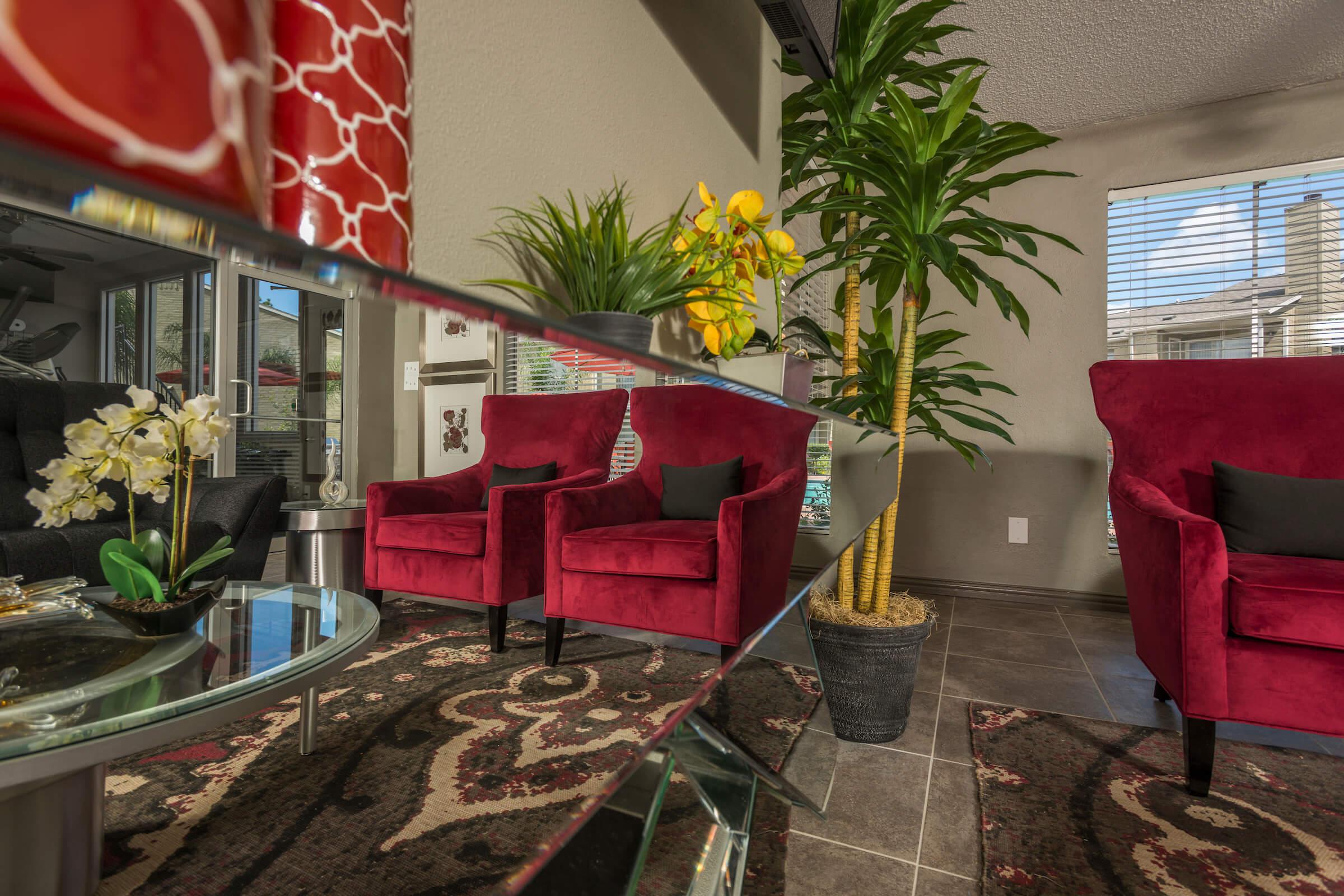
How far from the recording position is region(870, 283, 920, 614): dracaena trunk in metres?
1.81

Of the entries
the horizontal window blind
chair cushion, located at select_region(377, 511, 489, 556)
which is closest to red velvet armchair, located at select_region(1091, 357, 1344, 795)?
the horizontal window blind

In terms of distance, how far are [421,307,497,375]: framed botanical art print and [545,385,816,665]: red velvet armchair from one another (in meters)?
0.12

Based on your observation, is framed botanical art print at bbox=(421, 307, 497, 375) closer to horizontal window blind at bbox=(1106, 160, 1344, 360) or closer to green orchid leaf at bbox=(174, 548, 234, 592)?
green orchid leaf at bbox=(174, 548, 234, 592)

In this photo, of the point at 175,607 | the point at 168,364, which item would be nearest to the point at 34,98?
the point at 168,364

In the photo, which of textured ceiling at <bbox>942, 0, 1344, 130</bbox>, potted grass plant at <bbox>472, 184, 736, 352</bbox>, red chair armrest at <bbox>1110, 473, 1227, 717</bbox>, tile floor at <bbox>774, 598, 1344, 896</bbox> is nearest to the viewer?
potted grass plant at <bbox>472, 184, 736, 352</bbox>

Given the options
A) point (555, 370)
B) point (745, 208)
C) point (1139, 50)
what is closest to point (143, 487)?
point (555, 370)

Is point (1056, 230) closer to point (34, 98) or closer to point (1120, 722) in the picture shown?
point (1120, 722)

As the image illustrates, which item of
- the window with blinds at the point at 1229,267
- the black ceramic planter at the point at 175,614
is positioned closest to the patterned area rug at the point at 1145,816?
the black ceramic planter at the point at 175,614

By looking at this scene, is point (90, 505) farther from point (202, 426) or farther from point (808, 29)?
point (808, 29)

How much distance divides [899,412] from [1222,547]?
0.77 meters

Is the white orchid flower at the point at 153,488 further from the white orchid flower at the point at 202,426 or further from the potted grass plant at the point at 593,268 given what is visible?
the potted grass plant at the point at 593,268

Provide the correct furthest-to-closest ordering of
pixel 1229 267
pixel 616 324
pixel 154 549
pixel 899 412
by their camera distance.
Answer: pixel 1229 267 < pixel 899 412 < pixel 616 324 < pixel 154 549

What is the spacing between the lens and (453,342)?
236 millimetres

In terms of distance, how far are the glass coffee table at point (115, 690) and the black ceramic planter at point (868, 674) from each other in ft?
4.99
